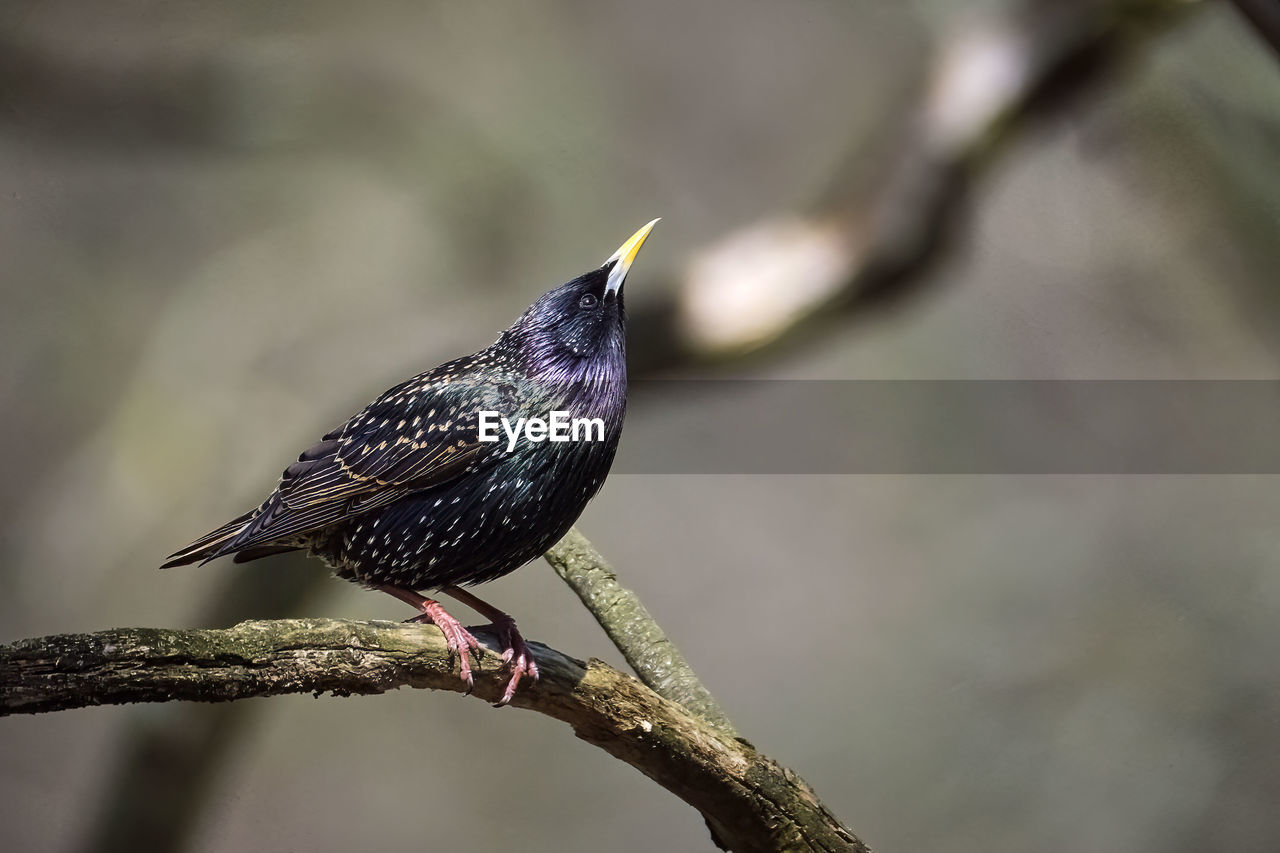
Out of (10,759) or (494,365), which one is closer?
(494,365)

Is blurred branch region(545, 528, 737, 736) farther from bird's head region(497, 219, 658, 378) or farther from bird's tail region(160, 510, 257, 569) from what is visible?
bird's tail region(160, 510, 257, 569)

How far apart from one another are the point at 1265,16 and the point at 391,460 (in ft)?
10.1

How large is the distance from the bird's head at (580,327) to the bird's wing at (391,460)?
0.39 ft

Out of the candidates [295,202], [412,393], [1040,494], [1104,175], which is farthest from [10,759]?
[1104,175]

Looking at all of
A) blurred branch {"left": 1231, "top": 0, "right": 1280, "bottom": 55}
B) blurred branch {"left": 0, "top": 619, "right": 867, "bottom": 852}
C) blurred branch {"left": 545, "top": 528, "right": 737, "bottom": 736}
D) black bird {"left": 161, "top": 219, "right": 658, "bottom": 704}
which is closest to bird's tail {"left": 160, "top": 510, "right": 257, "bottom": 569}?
black bird {"left": 161, "top": 219, "right": 658, "bottom": 704}

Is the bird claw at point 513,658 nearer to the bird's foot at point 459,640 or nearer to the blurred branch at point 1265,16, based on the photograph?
the bird's foot at point 459,640

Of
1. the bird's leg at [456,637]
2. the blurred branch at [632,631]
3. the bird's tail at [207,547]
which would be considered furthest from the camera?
the blurred branch at [632,631]

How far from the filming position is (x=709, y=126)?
16.1 feet

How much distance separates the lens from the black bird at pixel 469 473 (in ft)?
8.48

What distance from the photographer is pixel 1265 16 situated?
3.71 metres

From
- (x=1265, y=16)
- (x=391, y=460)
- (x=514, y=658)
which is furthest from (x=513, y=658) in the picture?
(x=1265, y=16)

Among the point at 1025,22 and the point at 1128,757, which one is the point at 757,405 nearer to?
the point at 1025,22

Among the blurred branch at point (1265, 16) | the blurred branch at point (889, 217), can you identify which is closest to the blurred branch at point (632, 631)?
the blurred branch at point (889, 217)

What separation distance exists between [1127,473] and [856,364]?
1246 millimetres
